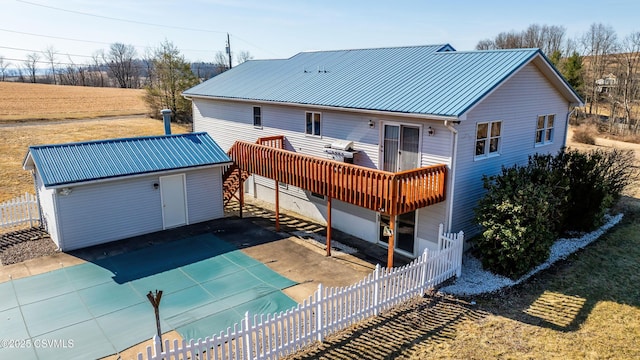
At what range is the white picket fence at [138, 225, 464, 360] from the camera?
7227 mm

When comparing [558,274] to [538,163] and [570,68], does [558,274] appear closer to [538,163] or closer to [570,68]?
[538,163]

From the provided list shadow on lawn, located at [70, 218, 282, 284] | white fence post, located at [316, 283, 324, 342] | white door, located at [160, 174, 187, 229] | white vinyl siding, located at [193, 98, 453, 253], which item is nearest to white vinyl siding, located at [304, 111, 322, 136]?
white vinyl siding, located at [193, 98, 453, 253]

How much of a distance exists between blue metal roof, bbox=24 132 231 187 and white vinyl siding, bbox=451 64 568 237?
29.4 feet

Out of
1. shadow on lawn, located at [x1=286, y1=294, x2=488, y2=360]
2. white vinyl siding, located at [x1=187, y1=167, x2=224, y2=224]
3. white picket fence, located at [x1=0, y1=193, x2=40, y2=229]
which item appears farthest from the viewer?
white vinyl siding, located at [x1=187, y1=167, x2=224, y2=224]

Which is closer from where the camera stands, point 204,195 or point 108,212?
point 108,212

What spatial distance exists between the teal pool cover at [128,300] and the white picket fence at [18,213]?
16.1 feet

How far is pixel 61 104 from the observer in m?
48.7

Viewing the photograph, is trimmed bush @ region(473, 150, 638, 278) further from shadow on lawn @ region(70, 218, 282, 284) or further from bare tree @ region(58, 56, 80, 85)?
bare tree @ region(58, 56, 80, 85)

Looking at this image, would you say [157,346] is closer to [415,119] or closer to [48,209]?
[415,119]

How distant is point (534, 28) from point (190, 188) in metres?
73.8

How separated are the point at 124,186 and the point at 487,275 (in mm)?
11900

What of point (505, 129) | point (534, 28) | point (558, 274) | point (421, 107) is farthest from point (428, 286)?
point (534, 28)

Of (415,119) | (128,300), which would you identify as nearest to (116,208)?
(128,300)

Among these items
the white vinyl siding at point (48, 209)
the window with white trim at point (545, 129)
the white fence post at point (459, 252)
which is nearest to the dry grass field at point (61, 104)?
the white vinyl siding at point (48, 209)
